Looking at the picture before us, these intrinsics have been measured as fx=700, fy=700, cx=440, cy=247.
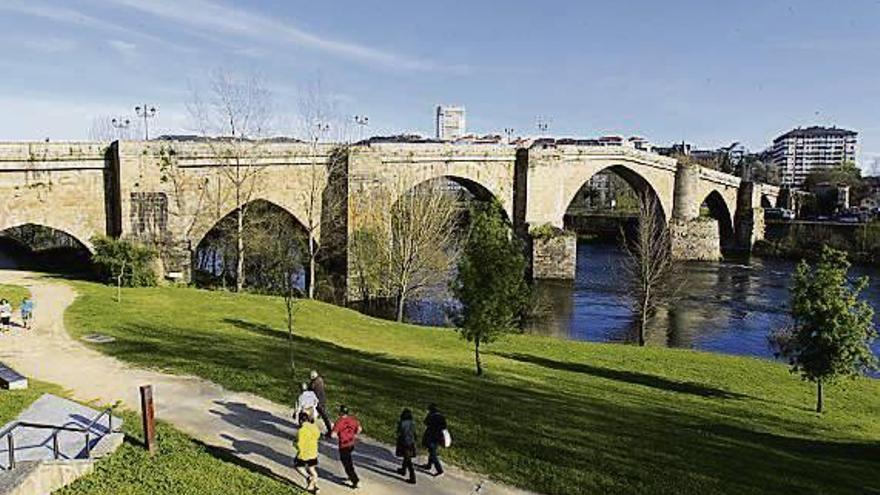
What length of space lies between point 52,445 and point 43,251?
32.7m

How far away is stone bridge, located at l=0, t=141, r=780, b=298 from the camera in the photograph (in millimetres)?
29375

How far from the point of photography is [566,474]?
38.3ft

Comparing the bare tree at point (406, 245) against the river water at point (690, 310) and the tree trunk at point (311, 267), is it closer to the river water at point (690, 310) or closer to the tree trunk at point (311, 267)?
the river water at point (690, 310)

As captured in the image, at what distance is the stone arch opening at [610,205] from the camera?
72.3 metres

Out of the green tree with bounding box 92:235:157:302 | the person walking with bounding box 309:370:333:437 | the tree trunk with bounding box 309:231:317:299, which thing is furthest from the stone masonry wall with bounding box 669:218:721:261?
the person walking with bounding box 309:370:333:437

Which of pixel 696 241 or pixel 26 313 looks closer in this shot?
pixel 26 313

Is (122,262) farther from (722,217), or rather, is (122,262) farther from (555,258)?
(722,217)

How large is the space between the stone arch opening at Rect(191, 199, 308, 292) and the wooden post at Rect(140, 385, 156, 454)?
25.7 metres

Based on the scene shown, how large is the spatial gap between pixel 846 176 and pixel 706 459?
119 m

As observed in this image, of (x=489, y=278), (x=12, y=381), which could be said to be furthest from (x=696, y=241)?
(x=12, y=381)

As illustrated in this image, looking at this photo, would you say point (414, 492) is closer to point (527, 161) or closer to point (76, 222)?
point (76, 222)

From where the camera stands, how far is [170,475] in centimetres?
1096

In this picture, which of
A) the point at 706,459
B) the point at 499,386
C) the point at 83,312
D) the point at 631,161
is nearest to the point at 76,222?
the point at 83,312

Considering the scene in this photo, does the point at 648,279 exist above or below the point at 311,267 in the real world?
below
